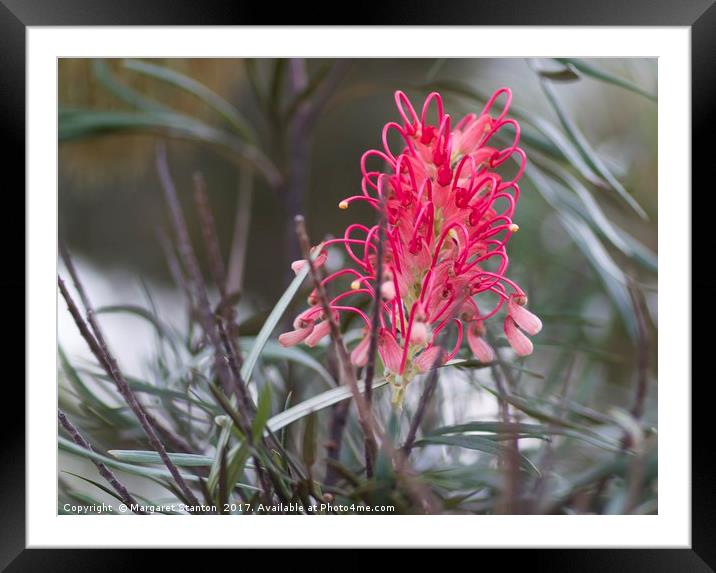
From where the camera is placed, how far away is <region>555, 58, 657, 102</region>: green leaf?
62 cm

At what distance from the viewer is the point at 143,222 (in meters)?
0.85

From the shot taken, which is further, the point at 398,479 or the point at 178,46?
the point at 178,46

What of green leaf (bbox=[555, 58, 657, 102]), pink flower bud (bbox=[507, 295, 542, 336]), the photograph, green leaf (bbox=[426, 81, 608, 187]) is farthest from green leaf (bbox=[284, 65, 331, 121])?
pink flower bud (bbox=[507, 295, 542, 336])

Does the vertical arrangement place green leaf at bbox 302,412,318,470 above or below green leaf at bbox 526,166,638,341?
below

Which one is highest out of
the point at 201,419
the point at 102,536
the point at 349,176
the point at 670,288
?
the point at 349,176

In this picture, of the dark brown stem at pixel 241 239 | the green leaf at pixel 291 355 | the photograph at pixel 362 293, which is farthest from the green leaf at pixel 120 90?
the green leaf at pixel 291 355

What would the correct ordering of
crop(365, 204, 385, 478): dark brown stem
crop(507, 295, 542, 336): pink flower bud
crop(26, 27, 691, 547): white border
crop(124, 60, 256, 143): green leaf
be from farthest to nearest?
crop(124, 60, 256, 143): green leaf, crop(26, 27, 691, 547): white border, crop(507, 295, 542, 336): pink flower bud, crop(365, 204, 385, 478): dark brown stem

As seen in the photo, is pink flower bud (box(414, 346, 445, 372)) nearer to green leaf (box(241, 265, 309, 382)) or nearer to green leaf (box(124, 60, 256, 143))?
green leaf (box(241, 265, 309, 382))

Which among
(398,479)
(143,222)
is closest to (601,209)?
(398,479)

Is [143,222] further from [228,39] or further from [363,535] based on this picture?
[363,535]

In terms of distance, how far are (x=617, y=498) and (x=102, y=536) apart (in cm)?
42

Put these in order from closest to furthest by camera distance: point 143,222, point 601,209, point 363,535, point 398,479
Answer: point 398,479 < point 363,535 < point 601,209 < point 143,222

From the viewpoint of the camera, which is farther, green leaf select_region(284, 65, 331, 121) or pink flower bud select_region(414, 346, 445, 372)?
green leaf select_region(284, 65, 331, 121)

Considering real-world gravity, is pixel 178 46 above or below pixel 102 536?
above
